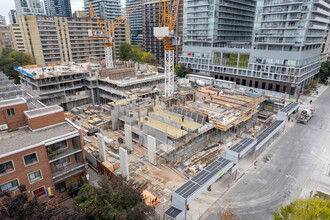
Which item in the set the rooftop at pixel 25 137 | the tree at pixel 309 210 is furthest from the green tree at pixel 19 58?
the tree at pixel 309 210

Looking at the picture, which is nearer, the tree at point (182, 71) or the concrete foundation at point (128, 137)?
the concrete foundation at point (128, 137)

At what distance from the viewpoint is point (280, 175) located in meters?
29.4

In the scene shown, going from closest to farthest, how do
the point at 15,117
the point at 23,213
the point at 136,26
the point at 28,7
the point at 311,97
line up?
1. the point at 23,213
2. the point at 15,117
3. the point at 311,97
4. the point at 28,7
5. the point at 136,26

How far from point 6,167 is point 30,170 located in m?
2.11

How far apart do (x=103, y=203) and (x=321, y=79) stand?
99.6m

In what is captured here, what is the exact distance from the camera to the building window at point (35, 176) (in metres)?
22.1

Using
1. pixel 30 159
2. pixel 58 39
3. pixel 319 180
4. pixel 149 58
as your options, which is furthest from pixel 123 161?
pixel 149 58

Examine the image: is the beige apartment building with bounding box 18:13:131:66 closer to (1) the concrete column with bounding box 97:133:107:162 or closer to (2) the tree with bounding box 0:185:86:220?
(1) the concrete column with bounding box 97:133:107:162

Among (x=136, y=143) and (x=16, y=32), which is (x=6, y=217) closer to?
(x=136, y=143)

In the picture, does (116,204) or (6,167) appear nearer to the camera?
(116,204)

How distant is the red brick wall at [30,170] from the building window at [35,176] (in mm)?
293

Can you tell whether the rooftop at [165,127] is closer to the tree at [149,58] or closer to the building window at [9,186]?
the building window at [9,186]

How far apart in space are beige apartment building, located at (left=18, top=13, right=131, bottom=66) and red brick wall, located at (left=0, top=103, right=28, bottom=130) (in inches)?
2581

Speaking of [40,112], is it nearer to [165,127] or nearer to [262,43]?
[165,127]
